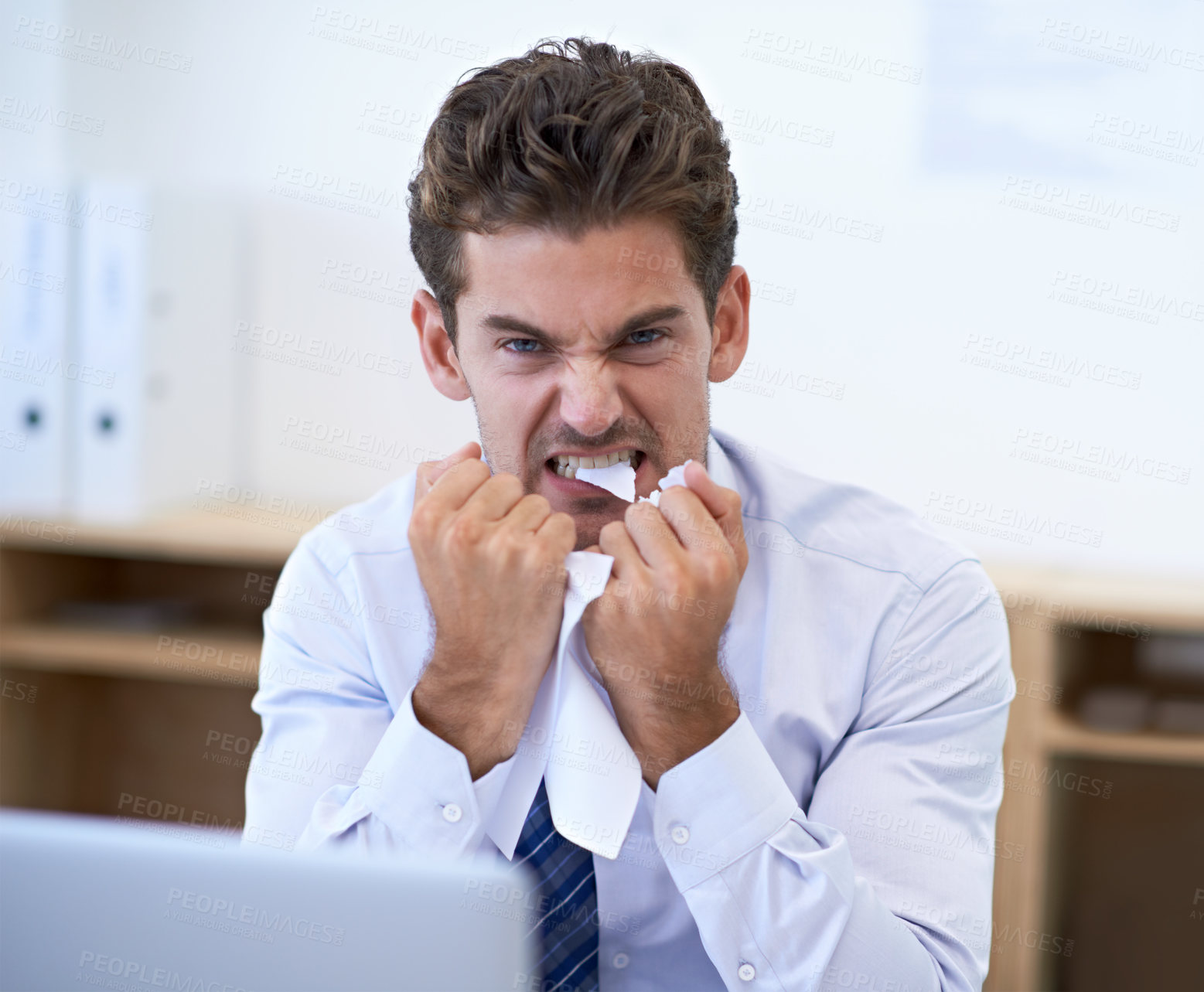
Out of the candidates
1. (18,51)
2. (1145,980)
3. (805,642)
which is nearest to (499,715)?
(805,642)

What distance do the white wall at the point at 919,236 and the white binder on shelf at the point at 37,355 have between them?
0.43m

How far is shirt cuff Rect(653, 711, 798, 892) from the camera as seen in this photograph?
1.09m

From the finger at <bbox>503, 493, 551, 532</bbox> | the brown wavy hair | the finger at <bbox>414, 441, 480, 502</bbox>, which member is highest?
the brown wavy hair

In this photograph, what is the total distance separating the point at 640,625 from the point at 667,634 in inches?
1.2

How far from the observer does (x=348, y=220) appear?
8.73ft

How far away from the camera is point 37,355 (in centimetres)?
231

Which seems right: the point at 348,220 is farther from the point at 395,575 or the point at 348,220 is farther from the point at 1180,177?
the point at 1180,177

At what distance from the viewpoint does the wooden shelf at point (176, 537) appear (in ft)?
7.55

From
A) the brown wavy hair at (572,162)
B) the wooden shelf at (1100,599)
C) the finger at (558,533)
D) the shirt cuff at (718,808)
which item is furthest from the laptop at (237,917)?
the wooden shelf at (1100,599)

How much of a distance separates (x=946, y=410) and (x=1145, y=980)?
134 centimetres

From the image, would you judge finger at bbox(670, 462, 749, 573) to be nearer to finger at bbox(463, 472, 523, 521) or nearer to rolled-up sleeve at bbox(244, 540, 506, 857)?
finger at bbox(463, 472, 523, 521)

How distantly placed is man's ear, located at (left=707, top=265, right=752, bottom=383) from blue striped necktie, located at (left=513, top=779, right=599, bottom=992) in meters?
0.62

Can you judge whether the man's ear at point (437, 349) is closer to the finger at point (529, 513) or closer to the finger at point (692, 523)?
the finger at point (529, 513)

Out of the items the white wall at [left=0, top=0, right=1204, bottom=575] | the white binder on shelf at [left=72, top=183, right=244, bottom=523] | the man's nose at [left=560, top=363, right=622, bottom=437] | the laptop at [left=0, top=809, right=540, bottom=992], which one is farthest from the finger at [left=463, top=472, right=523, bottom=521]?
the white binder on shelf at [left=72, top=183, right=244, bottom=523]
